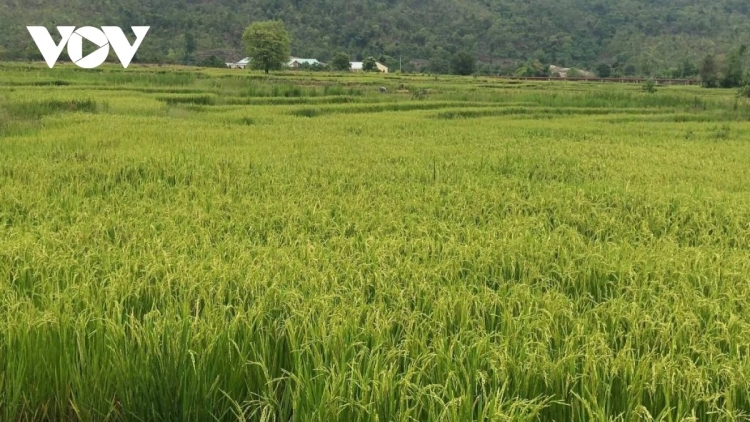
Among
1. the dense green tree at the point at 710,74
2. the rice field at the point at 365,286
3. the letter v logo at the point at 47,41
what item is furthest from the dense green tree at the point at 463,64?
the rice field at the point at 365,286

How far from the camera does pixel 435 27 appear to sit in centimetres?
11900

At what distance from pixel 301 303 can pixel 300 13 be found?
12899cm

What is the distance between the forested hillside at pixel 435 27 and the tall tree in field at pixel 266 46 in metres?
26.2

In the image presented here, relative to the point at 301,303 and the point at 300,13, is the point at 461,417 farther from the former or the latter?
the point at 300,13

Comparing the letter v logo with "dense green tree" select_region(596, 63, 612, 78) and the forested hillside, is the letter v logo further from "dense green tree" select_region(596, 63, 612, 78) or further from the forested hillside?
"dense green tree" select_region(596, 63, 612, 78)

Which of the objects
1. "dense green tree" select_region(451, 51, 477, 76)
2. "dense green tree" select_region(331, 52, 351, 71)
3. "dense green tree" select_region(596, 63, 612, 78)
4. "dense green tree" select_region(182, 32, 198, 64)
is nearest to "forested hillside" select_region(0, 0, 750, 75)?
"dense green tree" select_region(182, 32, 198, 64)

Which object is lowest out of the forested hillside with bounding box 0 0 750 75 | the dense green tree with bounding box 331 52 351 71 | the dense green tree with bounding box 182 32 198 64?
the dense green tree with bounding box 331 52 351 71

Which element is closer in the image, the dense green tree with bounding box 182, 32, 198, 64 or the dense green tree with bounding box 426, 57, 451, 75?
the dense green tree with bounding box 182, 32, 198, 64

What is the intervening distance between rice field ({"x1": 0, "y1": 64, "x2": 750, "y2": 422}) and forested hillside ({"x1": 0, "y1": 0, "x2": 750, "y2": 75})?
77.4 meters

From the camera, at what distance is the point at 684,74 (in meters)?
66.6

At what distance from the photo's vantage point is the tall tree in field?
5456 centimetres

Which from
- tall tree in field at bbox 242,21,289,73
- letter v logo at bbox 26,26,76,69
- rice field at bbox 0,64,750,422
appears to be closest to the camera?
rice field at bbox 0,64,750,422

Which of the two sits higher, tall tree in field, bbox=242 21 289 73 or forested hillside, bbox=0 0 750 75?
forested hillside, bbox=0 0 750 75

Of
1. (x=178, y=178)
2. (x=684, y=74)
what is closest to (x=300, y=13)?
(x=684, y=74)
